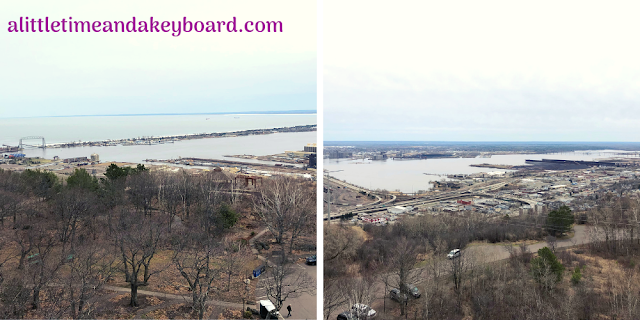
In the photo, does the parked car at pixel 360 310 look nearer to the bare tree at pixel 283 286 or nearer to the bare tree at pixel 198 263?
the bare tree at pixel 283 286

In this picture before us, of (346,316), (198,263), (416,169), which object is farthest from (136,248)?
(416,169)

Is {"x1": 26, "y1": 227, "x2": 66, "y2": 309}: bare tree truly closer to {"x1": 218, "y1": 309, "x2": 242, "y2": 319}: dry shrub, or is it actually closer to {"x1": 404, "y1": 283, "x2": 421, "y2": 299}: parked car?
{"x1": 218, "y1": 309, "x2": 242, "y2": 319}: dry shrub

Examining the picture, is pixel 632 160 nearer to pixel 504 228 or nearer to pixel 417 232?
pixel 504 228

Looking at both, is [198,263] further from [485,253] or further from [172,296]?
[485,253]

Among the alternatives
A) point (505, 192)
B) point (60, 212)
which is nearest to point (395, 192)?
point (505, 192)

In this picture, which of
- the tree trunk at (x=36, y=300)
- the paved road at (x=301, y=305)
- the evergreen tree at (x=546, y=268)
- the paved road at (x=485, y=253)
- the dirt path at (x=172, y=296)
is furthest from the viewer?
the paved road at (x=485, y=253)

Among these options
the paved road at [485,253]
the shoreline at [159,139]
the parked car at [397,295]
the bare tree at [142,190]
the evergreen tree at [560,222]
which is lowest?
the parked car at [397,295]

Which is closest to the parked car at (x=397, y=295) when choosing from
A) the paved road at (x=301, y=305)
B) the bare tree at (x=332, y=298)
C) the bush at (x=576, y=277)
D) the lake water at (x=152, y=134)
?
the bare tree at (x=332, y=298)
